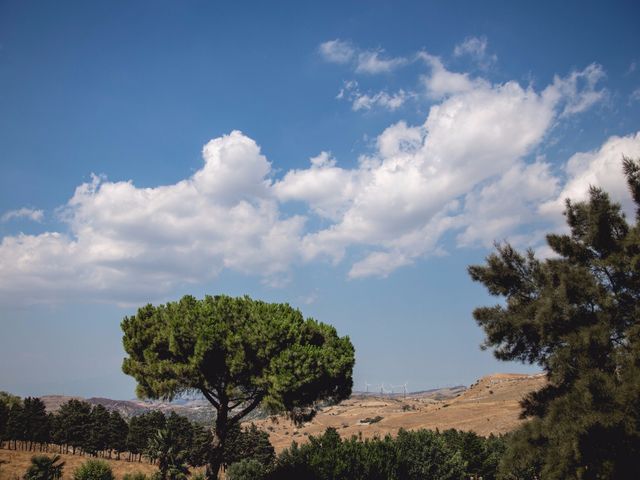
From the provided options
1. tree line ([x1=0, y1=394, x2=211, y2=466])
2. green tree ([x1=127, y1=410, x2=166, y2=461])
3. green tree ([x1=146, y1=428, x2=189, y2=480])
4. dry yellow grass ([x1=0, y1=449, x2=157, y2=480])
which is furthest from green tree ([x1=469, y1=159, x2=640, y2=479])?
green tree ([x1=127, y1=410, x2=166, y2=461])

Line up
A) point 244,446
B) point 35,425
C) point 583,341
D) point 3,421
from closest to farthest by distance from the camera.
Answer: point 583,341
point 244,446
point 3,421
point 35,425

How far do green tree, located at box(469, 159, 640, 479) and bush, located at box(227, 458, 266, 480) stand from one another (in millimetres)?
13664

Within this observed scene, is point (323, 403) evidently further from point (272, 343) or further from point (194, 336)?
point (194, 336)

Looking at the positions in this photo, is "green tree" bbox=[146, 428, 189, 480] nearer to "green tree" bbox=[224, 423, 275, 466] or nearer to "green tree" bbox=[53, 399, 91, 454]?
"green tree" bbox=[224, 423, 275, 466]

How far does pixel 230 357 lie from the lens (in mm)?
22703

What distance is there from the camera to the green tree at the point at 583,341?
14.9 meters

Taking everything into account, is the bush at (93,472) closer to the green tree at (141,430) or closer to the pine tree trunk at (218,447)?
the pine tree trunk at (218,447)

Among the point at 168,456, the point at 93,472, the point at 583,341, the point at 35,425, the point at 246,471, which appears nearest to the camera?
the point at 583,341

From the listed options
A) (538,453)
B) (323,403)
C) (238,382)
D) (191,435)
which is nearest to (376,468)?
(323,403)

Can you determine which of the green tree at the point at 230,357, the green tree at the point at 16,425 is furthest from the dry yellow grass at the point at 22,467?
the green tree at the point at 16,425

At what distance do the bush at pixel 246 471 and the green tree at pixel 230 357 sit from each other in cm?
237

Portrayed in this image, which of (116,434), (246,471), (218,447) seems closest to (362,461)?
(246,471)

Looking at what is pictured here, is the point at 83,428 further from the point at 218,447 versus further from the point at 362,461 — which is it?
the point at 362,461

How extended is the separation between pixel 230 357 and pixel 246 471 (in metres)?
7.61
